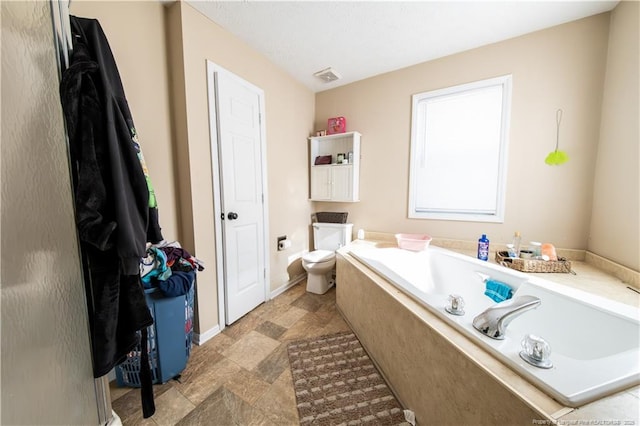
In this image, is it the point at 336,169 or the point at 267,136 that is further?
the point at 336,169

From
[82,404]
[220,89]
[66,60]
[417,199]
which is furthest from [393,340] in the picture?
[220,89]

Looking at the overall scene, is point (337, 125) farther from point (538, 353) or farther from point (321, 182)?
point (538, 353)

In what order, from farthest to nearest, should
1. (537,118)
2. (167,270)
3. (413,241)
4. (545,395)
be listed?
(413,241)
(537,118)
(167,270)
(545,395)

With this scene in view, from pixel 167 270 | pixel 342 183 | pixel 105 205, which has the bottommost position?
pixel 167 270

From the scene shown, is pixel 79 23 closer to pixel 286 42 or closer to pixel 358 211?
pixel 286 42

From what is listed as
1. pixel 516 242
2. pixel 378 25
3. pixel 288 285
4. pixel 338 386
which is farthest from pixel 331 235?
pixel 378 25

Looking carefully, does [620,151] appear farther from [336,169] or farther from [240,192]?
[240,192]

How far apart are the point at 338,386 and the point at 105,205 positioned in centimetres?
146

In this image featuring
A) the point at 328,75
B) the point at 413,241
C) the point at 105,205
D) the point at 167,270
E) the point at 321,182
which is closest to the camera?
the point at 105,205

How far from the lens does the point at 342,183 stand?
8.58 feet

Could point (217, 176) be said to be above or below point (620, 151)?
below

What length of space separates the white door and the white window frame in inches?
62.5

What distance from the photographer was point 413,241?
2143mm

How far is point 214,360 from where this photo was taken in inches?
59.2
